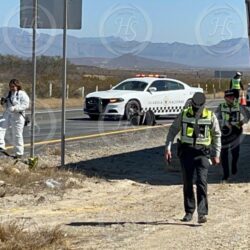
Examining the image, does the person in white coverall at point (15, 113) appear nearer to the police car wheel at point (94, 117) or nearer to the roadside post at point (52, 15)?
the roadside post at point (52, 15)

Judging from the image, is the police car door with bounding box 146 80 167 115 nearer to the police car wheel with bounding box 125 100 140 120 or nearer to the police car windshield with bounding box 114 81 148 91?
the police car windshield with bounding box 114 81 148 91

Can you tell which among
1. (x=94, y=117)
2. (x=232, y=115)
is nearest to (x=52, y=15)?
(x=232, y=115)

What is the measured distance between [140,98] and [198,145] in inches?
685

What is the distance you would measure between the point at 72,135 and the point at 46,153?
4.94m

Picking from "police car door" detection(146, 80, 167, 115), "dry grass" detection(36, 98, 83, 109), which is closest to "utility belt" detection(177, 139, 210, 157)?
"police car door" detection(146, 80, 167, 115)

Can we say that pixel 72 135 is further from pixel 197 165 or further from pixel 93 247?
pixel 93 247

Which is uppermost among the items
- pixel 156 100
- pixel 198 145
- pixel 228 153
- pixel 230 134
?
pixel 198 145

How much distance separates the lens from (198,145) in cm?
941

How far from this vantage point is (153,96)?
2720 cm

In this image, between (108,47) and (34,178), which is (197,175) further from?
(108,47)

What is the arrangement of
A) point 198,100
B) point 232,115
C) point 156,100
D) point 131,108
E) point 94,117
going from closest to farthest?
point 198,100, point 232,115, point 131,108, point 156,100, point 94,117

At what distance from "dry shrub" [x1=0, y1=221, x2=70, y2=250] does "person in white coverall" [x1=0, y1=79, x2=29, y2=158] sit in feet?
19.4

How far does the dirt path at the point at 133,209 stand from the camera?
8.41 m

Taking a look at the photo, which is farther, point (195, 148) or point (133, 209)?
point (133, 209)
